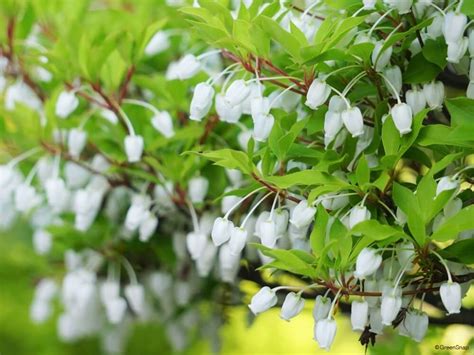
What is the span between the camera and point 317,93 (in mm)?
1520

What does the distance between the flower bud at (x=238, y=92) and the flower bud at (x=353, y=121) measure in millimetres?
195

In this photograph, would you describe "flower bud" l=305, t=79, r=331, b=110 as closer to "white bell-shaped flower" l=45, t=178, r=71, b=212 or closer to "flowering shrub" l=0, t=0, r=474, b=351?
"flowering shrub" l=0, t=0, r=474, b=351

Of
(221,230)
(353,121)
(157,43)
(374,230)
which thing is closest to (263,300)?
(221,230)

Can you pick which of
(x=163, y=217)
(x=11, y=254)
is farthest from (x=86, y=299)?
(x=11, y=254)

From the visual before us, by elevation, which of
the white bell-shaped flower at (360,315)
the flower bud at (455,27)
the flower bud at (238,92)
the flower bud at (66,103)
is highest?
the flower bud at (455,27)

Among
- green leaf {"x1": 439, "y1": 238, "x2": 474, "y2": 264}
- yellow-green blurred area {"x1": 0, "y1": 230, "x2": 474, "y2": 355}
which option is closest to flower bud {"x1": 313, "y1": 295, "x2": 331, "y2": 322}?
green leaf {"x1": 439, "y1": 238, "x2": 474, "y2": 264}

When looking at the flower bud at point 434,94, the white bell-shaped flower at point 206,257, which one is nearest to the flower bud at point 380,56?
the flower bud at point 434,94

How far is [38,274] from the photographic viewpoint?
2.98 m

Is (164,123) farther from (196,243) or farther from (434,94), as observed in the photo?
(434,94)

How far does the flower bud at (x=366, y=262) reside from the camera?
4.73ft

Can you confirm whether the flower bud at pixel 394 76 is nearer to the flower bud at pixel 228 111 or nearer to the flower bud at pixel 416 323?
the flower bud at pixel 228 111

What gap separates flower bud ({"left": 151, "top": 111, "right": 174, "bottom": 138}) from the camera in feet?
6.81

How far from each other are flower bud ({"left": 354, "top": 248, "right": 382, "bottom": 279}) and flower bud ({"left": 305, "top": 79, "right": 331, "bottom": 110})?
0.28 meters

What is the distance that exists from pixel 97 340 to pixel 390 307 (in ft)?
9.22
